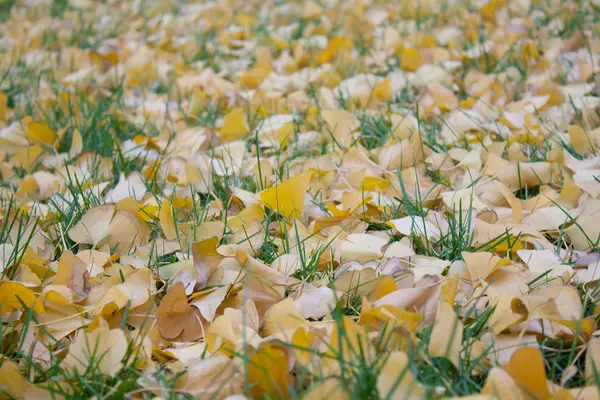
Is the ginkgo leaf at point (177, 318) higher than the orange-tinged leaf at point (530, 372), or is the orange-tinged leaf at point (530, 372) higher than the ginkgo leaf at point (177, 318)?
the orange-tinged leaf at point (530, 372)

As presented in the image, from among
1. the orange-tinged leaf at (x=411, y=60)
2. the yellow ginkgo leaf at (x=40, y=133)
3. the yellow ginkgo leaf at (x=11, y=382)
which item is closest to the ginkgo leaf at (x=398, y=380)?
the yellow ginkgo leaf at (x=11, y=382)

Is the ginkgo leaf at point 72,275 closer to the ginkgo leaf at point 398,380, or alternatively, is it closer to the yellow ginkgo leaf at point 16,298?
the yellow ginkgo leaf at point 16,298

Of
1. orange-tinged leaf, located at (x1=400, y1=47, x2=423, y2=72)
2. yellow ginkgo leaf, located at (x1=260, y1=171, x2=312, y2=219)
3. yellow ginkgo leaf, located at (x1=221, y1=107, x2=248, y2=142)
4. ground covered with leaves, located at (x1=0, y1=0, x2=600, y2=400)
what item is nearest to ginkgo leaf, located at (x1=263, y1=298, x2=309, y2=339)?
ground covered with leaves, located at (x1=0, y1=0, x2=600, y2=400)

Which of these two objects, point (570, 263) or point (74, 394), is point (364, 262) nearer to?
point (570, 263)

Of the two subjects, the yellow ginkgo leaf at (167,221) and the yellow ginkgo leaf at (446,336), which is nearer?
the yellow ginkgo leaf at (446,336)

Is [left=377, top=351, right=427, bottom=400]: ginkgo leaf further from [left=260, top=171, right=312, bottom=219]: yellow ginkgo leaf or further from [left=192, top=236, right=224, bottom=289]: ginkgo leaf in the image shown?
[left=260, top=171, right=312, bottom=219]: yellow ginkgo leaf

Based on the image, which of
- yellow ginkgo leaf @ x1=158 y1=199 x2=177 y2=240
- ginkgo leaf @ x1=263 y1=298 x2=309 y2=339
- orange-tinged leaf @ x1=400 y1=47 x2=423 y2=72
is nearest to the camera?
ginkgo leaf @ x1=263 y1=298 x2=309 y2=339

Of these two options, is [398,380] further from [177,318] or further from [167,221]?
[167,221]

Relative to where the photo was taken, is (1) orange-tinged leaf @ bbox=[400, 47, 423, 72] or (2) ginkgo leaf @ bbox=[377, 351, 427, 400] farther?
(1) orange-tinged leaf @ bbox=[400, 47, 423, 72]
